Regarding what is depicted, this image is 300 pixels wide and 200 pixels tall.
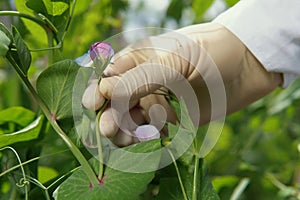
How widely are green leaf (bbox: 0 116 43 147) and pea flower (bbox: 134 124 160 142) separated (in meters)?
0.09

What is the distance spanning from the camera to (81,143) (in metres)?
0.44

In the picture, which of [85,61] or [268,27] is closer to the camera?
[85,61]

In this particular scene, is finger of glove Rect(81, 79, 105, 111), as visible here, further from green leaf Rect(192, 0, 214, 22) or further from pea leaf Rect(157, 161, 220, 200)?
green leaf Rect(192, 0, 214, 22)

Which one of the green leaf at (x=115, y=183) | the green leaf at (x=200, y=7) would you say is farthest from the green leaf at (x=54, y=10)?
the green leaf at (x=200, y=7)

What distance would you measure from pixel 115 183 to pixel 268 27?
0.25 metres

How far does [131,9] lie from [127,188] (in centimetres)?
78

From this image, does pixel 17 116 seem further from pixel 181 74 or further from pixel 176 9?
pixel 176 9

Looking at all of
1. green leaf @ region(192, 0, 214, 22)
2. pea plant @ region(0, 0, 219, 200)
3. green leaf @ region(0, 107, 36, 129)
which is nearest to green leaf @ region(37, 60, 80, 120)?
pea plant @ region(0, 0, 219, 200)

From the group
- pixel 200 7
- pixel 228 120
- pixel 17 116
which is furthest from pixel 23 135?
pixel 228 120

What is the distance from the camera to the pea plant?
0.39 metres

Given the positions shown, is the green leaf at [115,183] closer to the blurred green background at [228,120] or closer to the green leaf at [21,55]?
the green leaf at [21,55]

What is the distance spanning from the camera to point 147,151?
396 millimetres

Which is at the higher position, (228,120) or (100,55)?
(100,55)

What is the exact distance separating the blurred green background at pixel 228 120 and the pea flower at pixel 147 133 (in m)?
0.15
